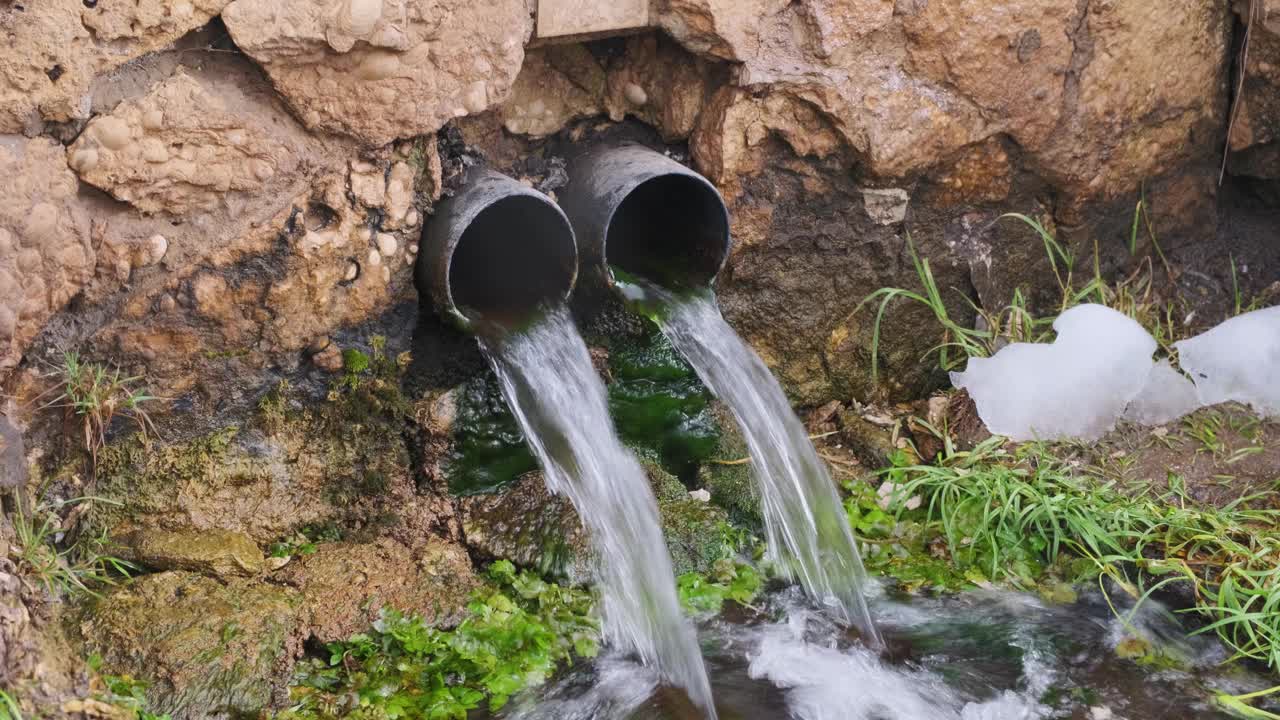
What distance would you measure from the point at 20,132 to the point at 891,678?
2.87 metres

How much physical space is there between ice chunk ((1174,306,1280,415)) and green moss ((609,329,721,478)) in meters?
1.91

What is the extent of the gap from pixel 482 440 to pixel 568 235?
0.75m

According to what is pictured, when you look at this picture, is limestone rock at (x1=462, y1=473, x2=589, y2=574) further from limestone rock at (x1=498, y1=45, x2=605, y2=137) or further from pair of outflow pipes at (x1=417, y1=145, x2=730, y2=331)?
limestone rock at (x1=498, y1=45, x2=605, y2=137)

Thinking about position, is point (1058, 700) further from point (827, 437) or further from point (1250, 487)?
point (827, 437)

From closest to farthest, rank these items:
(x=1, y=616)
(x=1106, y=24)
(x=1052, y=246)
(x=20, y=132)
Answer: (x=1, y=616)
(x=20, y=132)
(x=1106, y=24)
(x=1052, y=246)

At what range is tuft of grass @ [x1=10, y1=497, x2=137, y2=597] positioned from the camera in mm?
3166

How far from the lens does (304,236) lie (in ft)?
11.7

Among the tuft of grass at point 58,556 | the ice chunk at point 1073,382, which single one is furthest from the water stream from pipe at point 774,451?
the tuft of grass at point 58,556

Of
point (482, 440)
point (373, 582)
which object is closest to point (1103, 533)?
point (482, 440)

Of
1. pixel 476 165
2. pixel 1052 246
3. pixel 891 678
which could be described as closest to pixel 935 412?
pixel 1052 246

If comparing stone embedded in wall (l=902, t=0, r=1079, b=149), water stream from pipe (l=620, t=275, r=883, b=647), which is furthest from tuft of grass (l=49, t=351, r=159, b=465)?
stone embedded in wall (l=902, t=0, r=1079, b=149)

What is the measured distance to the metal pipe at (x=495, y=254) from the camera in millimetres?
3684

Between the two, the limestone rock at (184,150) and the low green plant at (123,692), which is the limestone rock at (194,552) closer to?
the low green plant at (123,692)

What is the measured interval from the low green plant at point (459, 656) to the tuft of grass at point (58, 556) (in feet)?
2.10
